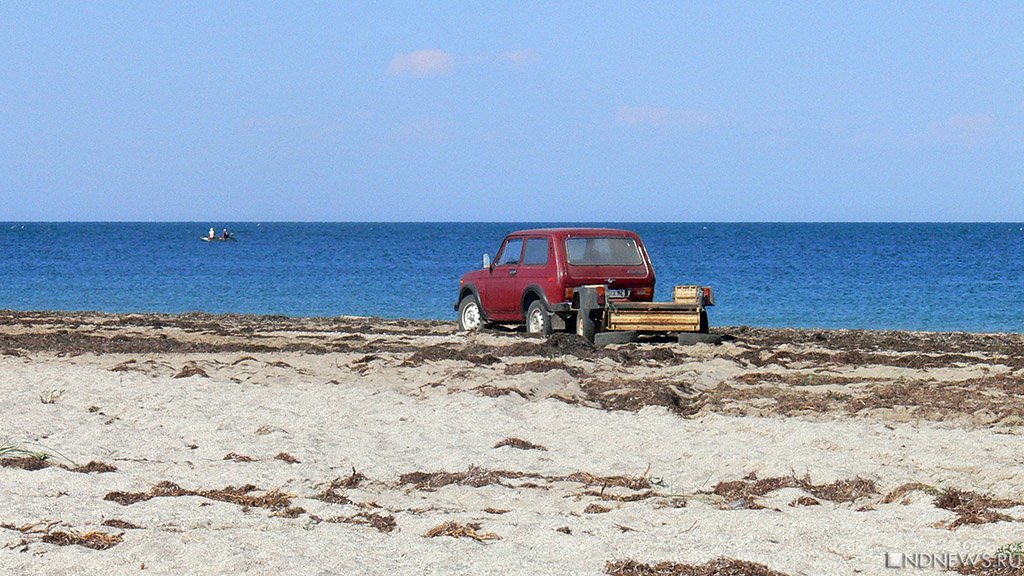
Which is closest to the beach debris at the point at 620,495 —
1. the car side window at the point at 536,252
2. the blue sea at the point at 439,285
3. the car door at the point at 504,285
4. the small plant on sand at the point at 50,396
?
the small plant on sand at the point at 50,396

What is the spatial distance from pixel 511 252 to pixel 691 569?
12977 mm

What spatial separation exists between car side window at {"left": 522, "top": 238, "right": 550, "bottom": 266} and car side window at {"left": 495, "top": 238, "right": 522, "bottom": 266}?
242 mm

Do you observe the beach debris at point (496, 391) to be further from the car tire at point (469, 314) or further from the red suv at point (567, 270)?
the car tire at point (469, 314)

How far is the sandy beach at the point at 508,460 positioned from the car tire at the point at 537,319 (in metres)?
1.57

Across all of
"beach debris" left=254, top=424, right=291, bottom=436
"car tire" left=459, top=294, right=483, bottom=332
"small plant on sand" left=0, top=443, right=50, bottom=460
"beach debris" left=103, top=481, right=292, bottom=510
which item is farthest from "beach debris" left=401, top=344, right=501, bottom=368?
"beach debris" left=103, top=481, right=292, bottom=510

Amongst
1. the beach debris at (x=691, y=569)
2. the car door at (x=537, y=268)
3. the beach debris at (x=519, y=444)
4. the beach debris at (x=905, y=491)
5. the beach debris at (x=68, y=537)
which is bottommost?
the beach debris at (x=519, y=444)

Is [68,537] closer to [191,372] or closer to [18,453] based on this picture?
[18,453]

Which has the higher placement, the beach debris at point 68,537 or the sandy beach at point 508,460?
the beach debris at point 68,537

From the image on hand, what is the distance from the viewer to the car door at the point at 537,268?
17.3 metres

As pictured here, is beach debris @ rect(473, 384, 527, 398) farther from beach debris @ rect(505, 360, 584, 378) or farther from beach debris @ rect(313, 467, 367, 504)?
beach debris @ rect(313, 467, 367, 504)

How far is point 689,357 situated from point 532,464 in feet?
22.4

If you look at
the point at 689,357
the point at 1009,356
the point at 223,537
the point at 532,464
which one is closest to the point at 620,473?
the point at 532,464

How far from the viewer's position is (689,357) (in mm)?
15070

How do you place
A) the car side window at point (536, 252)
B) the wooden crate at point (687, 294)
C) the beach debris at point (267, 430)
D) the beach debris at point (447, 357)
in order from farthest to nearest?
1. the car side window at point (536, 252)
2. the wooden crate at point (687, 294)
3. the beach debris at point (447, 357)
4. the beach debris at point (267, 430)
